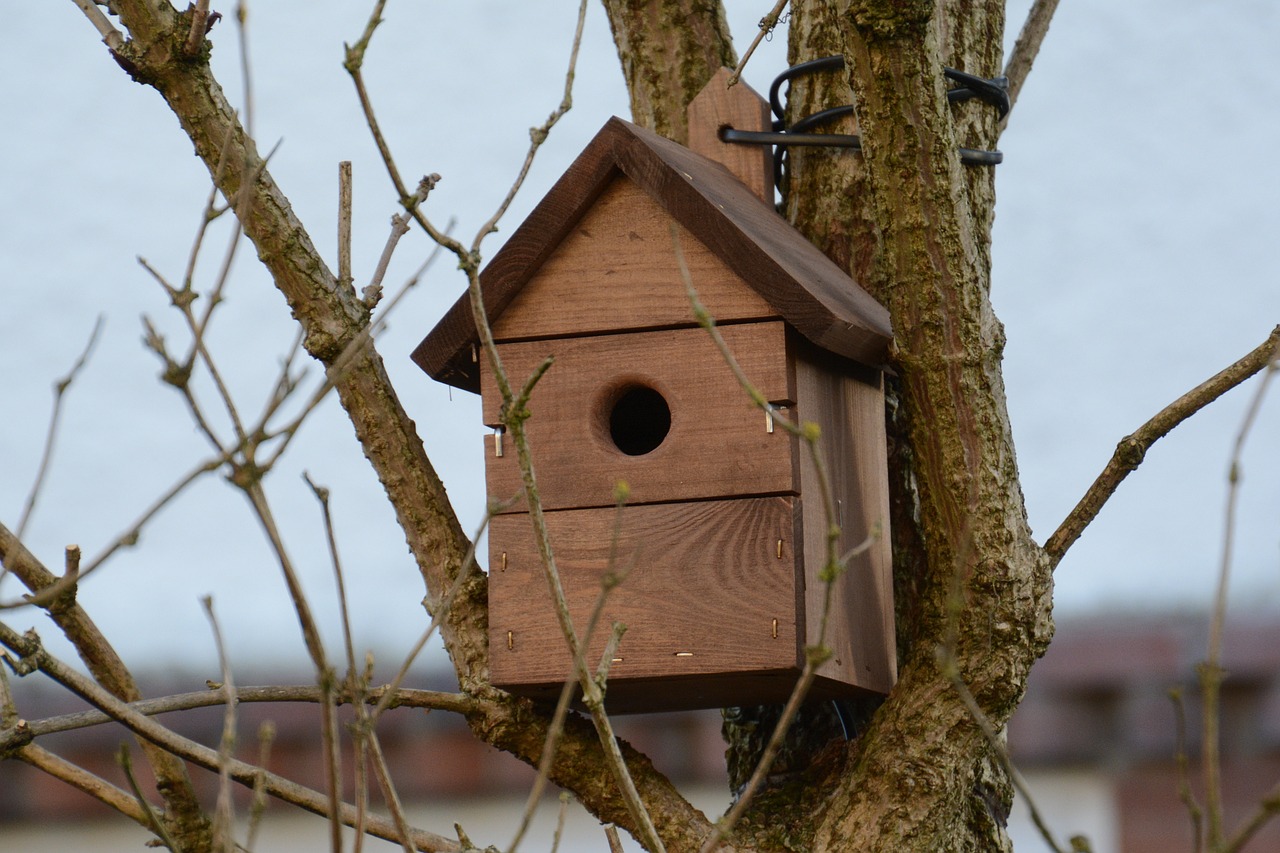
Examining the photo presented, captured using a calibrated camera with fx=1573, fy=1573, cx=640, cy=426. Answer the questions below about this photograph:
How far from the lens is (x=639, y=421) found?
7.11 feet

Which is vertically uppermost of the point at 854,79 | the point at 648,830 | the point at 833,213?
the point at 833,213

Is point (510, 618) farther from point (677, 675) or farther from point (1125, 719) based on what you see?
point (1125, 719)

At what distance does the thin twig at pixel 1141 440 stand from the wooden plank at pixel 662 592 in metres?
0.37

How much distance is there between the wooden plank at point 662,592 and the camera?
1.74 meters

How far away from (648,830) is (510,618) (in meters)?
0.60

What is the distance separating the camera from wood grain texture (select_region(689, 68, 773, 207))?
2.18 metres

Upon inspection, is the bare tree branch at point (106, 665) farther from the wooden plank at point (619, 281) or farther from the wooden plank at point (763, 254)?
the wooden plank at point (763, 254)

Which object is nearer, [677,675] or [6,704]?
[6,704]

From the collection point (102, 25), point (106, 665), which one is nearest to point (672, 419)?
point (106, 665)

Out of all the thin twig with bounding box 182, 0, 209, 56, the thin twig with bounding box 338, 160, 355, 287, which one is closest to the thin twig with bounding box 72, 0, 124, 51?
the thin twig with bounding box 182, 0, 209, 56

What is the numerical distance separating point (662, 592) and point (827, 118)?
0.79 m

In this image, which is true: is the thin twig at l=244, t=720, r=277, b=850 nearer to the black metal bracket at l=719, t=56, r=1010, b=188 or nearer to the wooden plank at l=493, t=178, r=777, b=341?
the wooden plank at l=493, t=178, r=777, b=341

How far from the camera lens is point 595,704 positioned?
130 centimetres

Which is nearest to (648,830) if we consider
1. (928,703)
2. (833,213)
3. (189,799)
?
(928,703)
